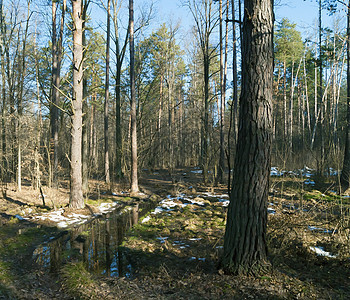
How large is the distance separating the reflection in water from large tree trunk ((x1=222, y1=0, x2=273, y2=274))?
1902 mm

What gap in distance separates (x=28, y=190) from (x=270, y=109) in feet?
37.2

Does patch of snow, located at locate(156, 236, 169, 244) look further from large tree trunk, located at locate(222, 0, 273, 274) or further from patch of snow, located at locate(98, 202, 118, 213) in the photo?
patch of snow, located at locate(98, 202, 118, 213)

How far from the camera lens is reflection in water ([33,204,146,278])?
4543 millimetres

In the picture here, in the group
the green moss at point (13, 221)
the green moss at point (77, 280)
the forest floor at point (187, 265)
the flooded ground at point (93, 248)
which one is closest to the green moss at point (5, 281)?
the forest floor at point (187, 265)

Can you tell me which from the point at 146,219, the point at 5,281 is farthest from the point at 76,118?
the point at 5,281

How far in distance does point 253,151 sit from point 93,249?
408 centimetres

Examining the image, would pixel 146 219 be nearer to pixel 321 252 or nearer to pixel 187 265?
pixel 187 265

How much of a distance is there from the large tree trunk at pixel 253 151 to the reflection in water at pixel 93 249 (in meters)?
1.90

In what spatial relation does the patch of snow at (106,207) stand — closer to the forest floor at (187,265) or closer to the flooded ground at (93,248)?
the flooded ground at (93,248)

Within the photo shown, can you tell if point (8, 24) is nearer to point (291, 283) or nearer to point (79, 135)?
point (79, 135)

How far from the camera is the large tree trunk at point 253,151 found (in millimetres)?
3486

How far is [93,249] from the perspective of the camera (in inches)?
217

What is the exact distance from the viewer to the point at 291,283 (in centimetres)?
330

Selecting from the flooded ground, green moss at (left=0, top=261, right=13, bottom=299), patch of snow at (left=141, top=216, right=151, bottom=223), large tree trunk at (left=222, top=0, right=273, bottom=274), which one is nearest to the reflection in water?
the flooded ground
